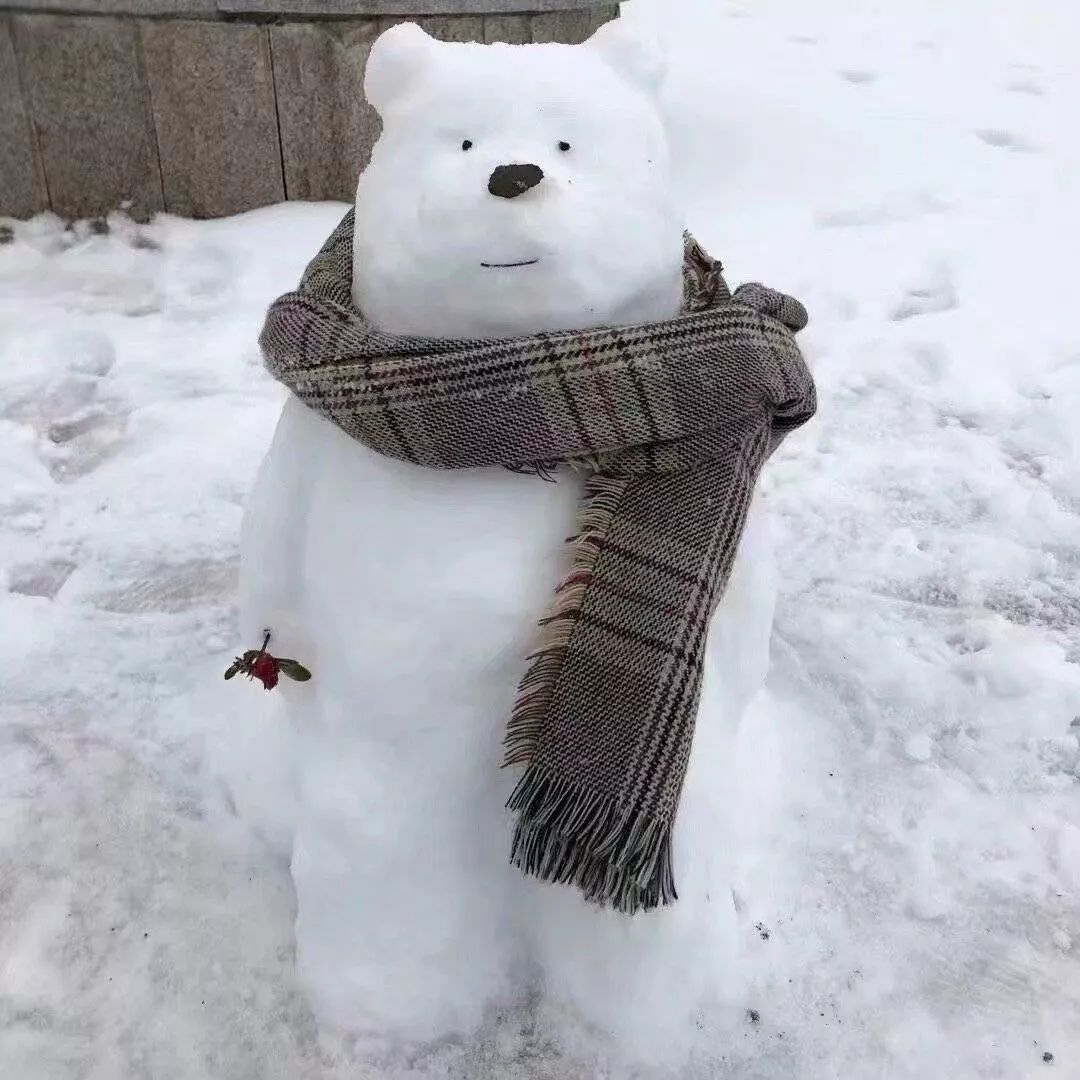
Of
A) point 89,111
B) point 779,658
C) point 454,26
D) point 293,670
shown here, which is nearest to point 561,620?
point 293,670

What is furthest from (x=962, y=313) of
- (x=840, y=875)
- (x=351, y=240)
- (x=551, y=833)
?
(x=551, y=833)

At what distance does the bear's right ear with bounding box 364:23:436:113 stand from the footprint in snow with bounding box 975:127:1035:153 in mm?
2941

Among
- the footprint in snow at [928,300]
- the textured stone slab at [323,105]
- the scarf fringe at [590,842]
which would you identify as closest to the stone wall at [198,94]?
the textured stone slab at [323,105]

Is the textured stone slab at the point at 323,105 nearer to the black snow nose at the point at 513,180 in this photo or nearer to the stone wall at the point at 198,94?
the stone wall at the point at 198,94

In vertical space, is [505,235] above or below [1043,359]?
above

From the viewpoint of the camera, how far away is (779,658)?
1.78 metres

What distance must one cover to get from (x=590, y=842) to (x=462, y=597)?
249 mm

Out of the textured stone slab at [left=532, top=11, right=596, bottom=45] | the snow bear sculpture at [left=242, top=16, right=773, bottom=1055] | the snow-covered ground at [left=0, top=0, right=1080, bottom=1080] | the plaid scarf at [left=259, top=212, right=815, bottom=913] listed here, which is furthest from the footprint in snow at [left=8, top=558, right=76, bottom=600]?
the textured stone slab at [left=532, top=11, right=596, bottom=45]

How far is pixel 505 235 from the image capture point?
39.7 inches

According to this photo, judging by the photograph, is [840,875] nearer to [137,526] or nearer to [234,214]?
[137,526]

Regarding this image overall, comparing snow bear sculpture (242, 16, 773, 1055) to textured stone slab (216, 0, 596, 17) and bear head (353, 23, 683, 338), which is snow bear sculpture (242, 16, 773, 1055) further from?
textured stone slab (216, 0, 596, 17)

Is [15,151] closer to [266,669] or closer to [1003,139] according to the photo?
[266,669]

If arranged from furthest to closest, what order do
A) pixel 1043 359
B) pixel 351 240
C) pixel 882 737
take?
pixel 1043 359
pixel 882 737
pixel 351 240

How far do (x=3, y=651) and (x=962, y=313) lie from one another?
2109 millimetres
